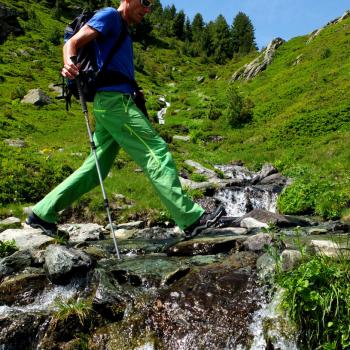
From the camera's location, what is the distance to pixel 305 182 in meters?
18.5

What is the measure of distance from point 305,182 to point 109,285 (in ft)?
44.0

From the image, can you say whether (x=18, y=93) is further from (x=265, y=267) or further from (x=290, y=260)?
(x=290, y=260)

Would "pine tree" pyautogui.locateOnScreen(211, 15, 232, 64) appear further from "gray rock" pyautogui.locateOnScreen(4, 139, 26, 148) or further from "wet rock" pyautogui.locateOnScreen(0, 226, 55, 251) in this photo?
"wet rock" pyautogui.locateOnScreen(0, 226, 55, 251)

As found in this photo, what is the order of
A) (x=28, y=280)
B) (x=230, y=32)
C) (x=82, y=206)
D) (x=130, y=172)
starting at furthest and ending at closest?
(x=230, y=32)
(x=130, y=172)
(x=82, y=206)
(x=28, y=280)

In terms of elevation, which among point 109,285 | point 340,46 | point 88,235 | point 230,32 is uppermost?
point 230,32

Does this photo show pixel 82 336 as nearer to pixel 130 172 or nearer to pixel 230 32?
pixel 130 172

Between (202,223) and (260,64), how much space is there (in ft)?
183

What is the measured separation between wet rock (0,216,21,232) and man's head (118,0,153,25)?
8484mm

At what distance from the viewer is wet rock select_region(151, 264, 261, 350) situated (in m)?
5.68

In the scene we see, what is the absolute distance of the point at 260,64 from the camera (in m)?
59.2

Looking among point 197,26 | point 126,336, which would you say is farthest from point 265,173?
point 197,26

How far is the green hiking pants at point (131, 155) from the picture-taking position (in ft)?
20.5

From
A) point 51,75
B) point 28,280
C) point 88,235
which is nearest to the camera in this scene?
point 28,280

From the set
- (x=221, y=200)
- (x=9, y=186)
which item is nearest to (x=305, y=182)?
(x=221, y=200)
